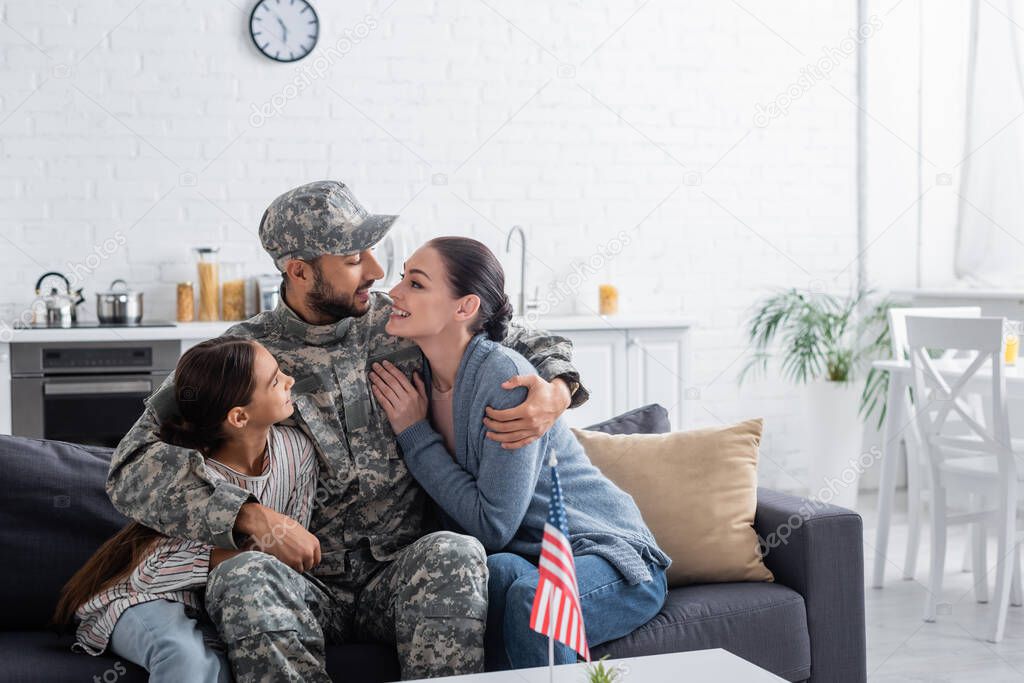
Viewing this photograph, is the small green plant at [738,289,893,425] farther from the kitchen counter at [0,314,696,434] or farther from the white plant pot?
the kitchen counter at [0,314,696,434]

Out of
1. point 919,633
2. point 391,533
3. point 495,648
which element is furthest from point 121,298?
point 919,633

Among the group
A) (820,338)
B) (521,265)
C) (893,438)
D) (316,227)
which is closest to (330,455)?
(316,227)

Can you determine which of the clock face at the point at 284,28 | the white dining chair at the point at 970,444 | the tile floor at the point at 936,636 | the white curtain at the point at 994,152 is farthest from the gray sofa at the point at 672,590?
the white curtain at the point at 994,152

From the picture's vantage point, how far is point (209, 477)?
2.04m

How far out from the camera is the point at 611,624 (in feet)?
6.87

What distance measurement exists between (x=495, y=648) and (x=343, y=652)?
0.29 meters

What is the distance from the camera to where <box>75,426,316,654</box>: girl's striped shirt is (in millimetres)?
1987

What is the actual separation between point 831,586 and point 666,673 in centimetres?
79

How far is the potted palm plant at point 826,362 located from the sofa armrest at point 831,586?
2618 millimetres

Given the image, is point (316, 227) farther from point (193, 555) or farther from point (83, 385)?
point (83, 385)

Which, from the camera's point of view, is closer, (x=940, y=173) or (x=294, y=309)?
(x=294, y=309)

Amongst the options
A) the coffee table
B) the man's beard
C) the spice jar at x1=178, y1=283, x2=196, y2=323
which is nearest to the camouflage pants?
the coffee table

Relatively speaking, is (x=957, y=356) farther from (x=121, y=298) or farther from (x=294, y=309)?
(x=121, y=298)

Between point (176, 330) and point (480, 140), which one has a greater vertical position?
point (480, 140)
